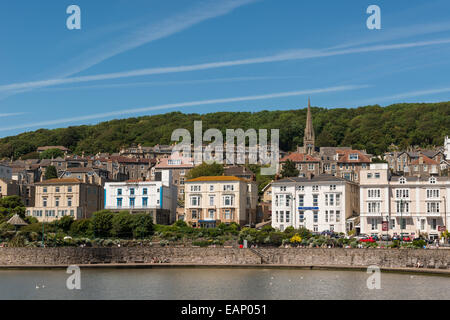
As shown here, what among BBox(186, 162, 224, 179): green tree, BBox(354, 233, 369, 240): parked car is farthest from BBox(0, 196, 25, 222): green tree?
BBox(354, 233, 369, 240): parked car

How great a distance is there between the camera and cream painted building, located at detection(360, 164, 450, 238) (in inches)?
3022

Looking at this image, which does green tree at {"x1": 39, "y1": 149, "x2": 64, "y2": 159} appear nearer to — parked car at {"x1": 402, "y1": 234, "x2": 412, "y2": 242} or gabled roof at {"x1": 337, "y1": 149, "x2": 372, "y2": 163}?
gabled roof at {"x1": 337, "y1": 149, "x2": 372, "y2": 163}

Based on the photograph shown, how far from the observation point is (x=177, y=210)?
9581cm

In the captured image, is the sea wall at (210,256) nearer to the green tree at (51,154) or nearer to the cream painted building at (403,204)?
the cream painted building at (403,204)

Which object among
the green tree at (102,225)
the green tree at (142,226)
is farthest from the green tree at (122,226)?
the green tree at (102,225)

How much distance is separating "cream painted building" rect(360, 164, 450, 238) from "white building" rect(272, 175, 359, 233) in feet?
10.6

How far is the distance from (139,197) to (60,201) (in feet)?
36.6

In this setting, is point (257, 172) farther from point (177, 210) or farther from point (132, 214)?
point (132, 214)

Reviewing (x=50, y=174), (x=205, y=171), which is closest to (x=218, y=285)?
(x=205, y=171)

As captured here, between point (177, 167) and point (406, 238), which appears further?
point (177, 167)

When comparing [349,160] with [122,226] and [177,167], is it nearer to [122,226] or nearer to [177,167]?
[177,167]

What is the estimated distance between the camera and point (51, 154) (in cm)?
15850

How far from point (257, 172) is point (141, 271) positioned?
64.4m
